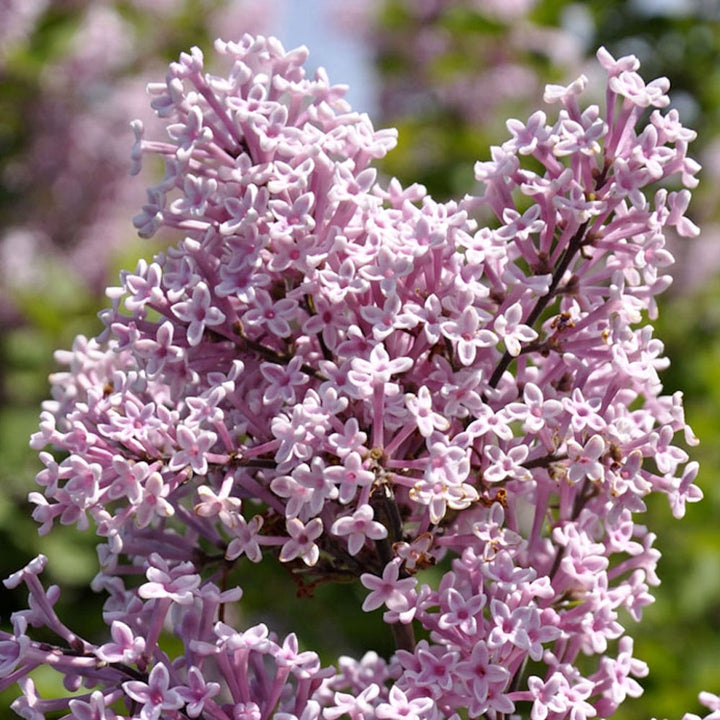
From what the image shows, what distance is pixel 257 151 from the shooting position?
173 centimetres

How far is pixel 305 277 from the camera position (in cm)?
169

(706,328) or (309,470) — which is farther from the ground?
(706,328)

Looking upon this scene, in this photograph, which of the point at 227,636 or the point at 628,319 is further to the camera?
the point at 628,319

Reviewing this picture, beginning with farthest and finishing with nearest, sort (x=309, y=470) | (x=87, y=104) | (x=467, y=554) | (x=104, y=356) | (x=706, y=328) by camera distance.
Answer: (x=87, y=104) → (x=706, y=328) → (x=104, y=356) → (x=467, y=554) → (x=309, y=470)

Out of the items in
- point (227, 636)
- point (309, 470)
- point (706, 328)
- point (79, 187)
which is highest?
point (79, 187)

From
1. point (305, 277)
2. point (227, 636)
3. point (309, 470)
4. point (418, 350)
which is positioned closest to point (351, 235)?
point (305, 277)

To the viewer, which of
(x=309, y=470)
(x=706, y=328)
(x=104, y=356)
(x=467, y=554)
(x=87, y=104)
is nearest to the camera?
(x=309, y=470)

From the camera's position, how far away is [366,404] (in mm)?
1669

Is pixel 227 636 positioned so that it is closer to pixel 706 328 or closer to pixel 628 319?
pixel 628 319

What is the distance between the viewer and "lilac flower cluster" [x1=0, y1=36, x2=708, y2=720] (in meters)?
1.62

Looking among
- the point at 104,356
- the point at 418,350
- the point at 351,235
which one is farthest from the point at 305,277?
the point at 104,356

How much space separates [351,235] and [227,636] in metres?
0.62

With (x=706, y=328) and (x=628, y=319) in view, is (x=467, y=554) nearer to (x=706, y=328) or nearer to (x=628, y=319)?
(x=628, y=319)

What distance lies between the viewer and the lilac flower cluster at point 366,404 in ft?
5.32
